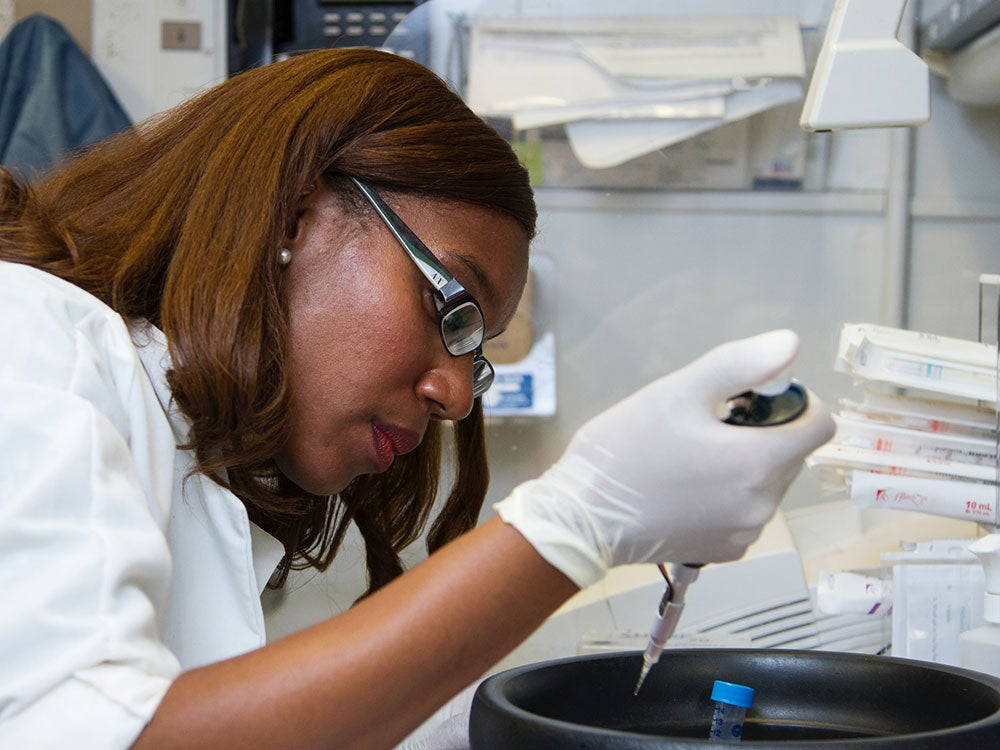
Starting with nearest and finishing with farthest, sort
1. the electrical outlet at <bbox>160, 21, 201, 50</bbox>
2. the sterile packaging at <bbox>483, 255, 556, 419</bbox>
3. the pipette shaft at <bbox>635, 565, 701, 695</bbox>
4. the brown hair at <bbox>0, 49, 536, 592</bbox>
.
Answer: the pipette shaft at <bbox>635, 565, 701, 695</bbox> → the brown hair at <bbox>0, 49, 536, 592</bbox> → the sterile packaging at <bbox>483, 255, 556, 419</bbox> → the electrical outlet at <bbox>160, 21, 201, 50</bbox>

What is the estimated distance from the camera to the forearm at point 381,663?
609 millimetres

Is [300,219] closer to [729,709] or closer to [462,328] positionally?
[462,328]

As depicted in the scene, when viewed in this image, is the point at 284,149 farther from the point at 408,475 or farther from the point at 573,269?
the point at 573,269

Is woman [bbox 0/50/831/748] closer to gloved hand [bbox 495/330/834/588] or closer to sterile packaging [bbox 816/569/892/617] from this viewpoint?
gloved hand [bbox 495/330/834/588]

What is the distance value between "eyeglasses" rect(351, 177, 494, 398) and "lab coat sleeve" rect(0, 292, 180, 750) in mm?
321

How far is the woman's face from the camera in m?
0.92

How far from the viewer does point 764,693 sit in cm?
80

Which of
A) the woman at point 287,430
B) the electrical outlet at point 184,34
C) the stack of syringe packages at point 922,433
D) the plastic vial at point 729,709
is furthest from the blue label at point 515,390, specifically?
the plastic vial at point 729,709

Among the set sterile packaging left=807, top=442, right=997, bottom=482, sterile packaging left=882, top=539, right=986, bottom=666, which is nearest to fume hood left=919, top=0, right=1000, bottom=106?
sterile packaging left=807, top=442, right=997, bottom=482

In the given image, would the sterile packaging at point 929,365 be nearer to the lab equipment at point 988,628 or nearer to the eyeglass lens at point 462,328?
the lab equipment at point 988,628

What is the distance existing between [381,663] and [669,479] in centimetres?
21

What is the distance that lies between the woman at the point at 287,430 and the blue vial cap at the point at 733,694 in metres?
0.11

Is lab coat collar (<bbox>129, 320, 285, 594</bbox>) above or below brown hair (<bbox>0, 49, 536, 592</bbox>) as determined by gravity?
below

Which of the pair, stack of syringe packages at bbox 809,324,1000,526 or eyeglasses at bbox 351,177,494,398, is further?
stack of syringe packages at bbox 809,324,1000,526
